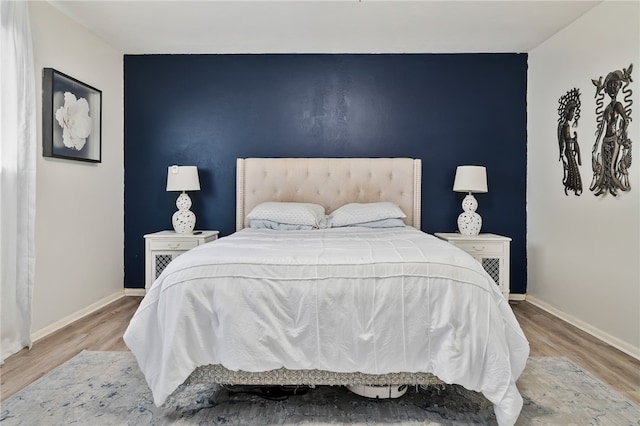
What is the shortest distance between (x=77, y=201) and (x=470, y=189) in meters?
3.41

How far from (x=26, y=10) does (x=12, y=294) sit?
184 centimetres

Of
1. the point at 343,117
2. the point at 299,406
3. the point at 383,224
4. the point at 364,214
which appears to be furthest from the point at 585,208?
the point at 299,406

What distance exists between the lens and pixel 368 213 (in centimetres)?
350

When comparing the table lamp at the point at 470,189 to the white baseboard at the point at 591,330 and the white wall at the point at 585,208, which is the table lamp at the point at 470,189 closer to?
the white wall at the point at 585,208

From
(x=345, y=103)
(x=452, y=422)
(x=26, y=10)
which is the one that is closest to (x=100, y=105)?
(x=26, y=10)

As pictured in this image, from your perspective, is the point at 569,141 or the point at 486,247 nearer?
the point at 569,141

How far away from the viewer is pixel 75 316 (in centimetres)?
337

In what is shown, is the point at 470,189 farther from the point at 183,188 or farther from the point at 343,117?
the point at 183,188

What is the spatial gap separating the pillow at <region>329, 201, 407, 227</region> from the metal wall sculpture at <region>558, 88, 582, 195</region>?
1.40 metres

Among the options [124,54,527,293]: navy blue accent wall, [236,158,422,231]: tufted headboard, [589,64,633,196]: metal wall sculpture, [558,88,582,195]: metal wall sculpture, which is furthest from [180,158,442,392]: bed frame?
[589,64,633,196]: metal wall sculpture

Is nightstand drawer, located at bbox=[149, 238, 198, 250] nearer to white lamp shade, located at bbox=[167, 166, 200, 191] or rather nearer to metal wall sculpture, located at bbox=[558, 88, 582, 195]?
white lamp shade, located at bbox=[167, 166, 200, 191]

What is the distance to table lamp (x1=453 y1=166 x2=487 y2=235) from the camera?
3740 millimetres

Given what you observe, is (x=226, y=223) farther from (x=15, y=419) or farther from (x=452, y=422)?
(x=452, y=422)

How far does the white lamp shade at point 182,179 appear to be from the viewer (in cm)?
383
